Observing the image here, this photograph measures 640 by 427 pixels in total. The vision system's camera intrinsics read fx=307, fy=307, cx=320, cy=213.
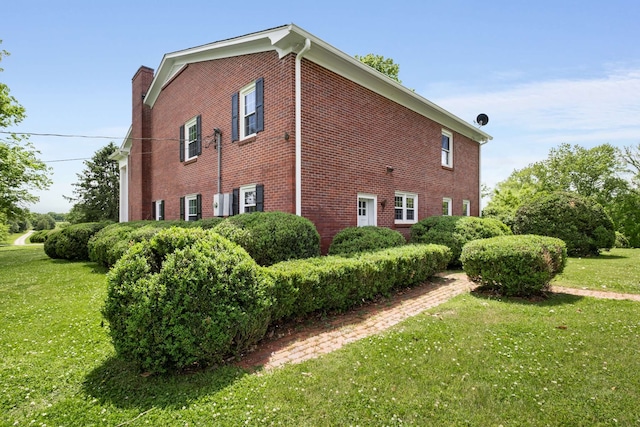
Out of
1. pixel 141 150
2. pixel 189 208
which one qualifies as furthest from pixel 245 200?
pixel 141 150

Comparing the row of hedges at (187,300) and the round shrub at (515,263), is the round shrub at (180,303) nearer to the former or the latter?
the row of hedges at (187,300)

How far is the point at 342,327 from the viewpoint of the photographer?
4.64m

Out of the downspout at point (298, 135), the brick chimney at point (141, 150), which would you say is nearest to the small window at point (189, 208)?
the brick chimney at point (141, 150)

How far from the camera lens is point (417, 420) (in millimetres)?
2475

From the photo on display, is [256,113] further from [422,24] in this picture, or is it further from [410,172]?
[410,172]

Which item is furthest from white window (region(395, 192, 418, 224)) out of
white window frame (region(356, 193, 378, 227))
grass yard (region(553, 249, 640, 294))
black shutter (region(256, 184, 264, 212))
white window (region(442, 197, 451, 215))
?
black shutter (region(256, 184, 264, 212))

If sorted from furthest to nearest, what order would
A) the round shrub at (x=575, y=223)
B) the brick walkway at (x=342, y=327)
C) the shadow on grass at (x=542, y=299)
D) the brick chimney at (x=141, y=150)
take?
the brick chimney at (x=141, y=150), the round shrub at (x=575, y=223), the shadow on grass at (x=542, y=299), the brick walkway at (x=342, y=327)

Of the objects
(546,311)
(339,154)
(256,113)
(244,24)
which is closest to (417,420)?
(546,311)

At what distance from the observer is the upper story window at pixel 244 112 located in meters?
9.45

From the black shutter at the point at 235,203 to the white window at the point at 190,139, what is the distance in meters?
3.44

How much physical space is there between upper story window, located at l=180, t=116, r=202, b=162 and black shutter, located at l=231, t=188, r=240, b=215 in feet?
10.5

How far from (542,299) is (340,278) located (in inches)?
157

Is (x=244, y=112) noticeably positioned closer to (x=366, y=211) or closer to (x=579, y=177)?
(x=366, y=211)

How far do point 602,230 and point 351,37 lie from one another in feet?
39.1
